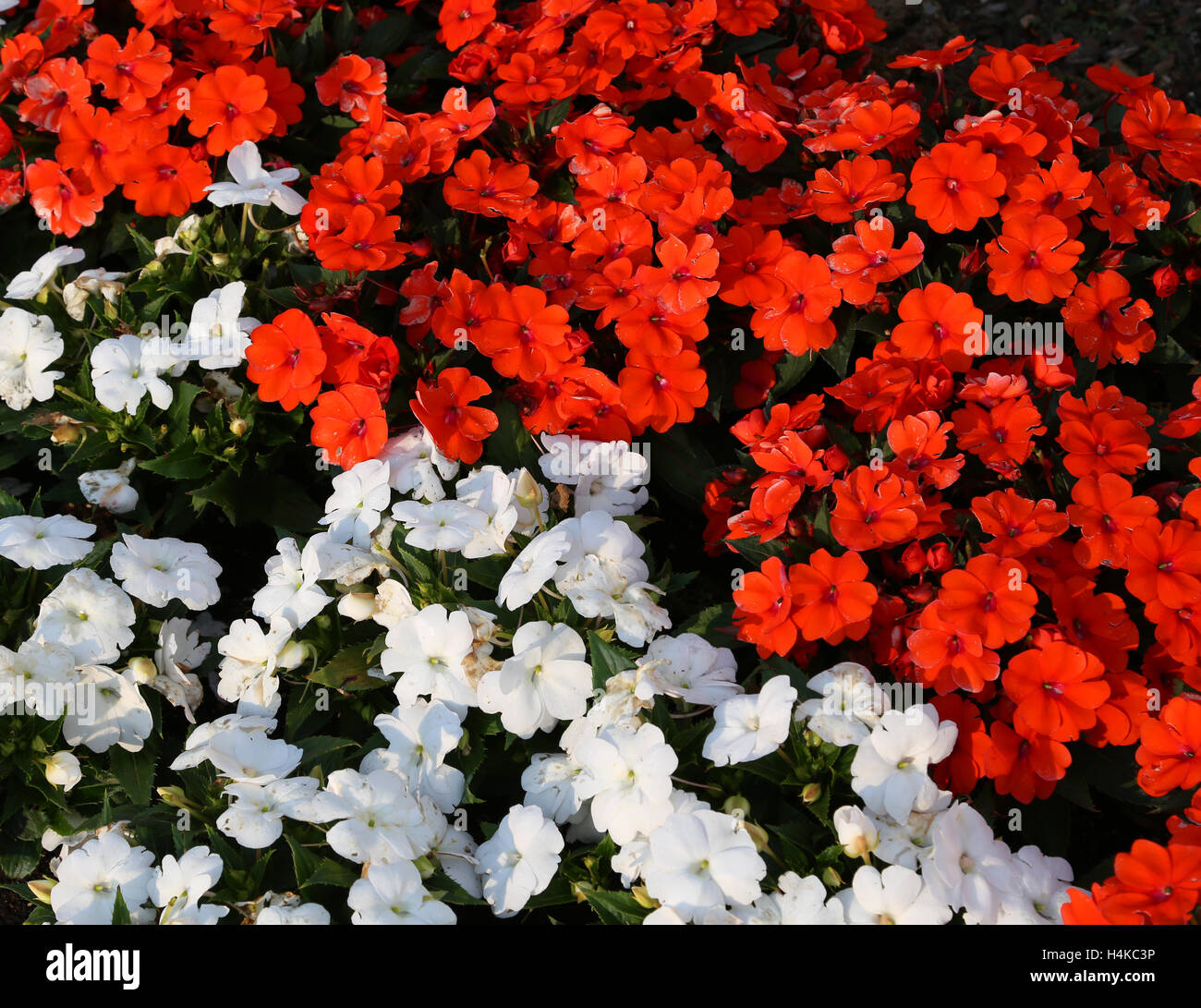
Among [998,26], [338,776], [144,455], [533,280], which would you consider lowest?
[338,776]

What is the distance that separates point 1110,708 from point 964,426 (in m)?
0.68

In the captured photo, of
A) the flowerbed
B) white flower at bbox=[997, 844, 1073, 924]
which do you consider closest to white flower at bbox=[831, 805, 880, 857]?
the flowerbed

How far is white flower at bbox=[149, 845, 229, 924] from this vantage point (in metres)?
1.88

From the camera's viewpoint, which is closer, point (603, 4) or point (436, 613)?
point (436, 613)

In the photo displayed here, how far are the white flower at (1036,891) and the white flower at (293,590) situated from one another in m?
1.41

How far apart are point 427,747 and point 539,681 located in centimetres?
25

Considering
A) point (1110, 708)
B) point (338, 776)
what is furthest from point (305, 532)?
point (1110, 708)

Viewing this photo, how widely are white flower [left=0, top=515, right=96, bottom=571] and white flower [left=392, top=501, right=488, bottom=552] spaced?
710 millimetres

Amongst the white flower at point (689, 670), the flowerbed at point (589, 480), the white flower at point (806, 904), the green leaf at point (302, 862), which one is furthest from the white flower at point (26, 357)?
the white flower at point (806, 904)

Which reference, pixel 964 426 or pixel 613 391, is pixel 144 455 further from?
pixel 964 426

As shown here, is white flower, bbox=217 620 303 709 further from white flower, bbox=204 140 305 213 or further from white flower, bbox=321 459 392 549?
white flower, bbox=204 140 305 213

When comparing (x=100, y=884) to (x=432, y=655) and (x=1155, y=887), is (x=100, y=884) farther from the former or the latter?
(x=1155, y=887)

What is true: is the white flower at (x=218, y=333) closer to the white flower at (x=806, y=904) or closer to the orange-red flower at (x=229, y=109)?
the orange-red flower at (x=229, y=109)

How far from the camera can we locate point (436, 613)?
2.10 m
